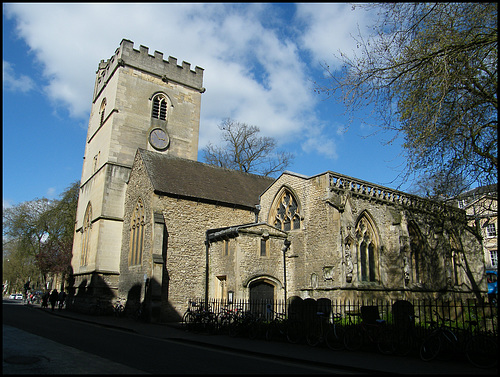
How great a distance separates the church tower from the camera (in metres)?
24.3

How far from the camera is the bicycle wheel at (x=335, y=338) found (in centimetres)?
1102

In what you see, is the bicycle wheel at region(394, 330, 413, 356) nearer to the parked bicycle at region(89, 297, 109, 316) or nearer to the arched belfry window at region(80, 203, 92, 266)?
the parked bicycle at region(89, 297, 109, 316)

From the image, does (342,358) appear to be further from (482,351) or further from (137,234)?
(137,234)

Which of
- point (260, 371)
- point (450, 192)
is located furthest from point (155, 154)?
point (260, 371)

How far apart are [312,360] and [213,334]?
21.8 ft

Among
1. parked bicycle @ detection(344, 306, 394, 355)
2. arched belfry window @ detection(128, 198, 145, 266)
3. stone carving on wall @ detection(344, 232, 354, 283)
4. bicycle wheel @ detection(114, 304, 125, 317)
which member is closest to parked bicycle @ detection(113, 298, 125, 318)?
bicycle wheel @ detection(114, 304, 125, 317)

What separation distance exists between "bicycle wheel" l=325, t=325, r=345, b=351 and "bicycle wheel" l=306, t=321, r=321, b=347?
1.06 ft

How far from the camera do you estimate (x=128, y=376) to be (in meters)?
6.56

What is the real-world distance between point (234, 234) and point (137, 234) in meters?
6.48

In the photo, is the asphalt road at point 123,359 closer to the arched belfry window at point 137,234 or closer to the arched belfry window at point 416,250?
the arched belfry window at point 137,234

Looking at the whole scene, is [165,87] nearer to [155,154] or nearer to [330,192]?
[155,154]

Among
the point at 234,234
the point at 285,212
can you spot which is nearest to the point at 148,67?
the point at 285,212

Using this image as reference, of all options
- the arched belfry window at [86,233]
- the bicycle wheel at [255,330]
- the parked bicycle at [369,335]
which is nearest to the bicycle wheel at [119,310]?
the arched belfry window at [86,233]

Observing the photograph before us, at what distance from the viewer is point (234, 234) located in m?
19.2
